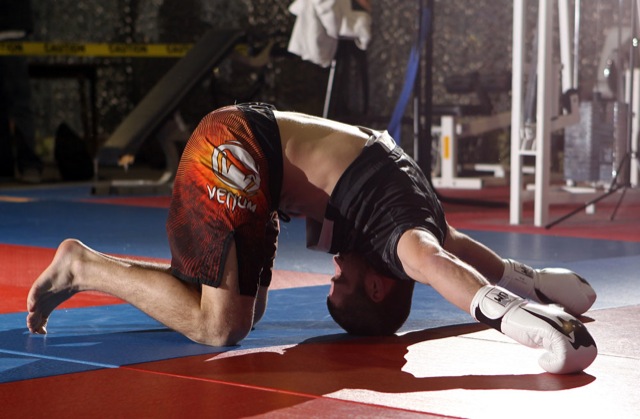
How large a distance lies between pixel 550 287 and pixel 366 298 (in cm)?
62

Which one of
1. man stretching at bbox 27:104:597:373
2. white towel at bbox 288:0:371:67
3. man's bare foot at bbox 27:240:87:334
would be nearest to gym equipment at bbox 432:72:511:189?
white towel at bbox 288:0:371:67

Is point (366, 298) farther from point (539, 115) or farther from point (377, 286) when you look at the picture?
point (539, 115)

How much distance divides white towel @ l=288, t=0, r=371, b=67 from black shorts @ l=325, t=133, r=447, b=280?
4.46 metres

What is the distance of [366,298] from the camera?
3160 mm

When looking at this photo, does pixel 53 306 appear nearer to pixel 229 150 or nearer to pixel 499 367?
pixel 229 150

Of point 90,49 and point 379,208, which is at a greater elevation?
point 90,49

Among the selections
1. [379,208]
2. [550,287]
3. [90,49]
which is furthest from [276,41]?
[379,208]

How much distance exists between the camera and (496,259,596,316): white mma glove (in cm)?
341

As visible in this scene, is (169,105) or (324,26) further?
(169,105)

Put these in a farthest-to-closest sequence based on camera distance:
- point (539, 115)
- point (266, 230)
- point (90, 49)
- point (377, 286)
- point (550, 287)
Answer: point (90, 49) → point (539, 115) → point (550, 287) → point (266, 230) → point (377, 286)

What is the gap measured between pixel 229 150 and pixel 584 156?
4471 millimetres

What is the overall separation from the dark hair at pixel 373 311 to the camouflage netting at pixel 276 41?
23.9 feet

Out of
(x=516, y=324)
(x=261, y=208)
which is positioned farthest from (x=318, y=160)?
(x=516, y=324)

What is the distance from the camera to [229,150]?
308 centimetres
